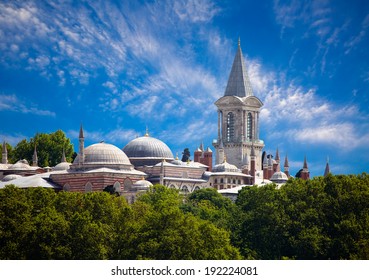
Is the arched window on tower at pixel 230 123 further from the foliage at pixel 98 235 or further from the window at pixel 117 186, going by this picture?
the foliage at pixel 98 235

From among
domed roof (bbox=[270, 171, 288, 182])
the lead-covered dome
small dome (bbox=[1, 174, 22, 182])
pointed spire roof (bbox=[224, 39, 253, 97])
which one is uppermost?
pointed spire roof (bbox=[224, 39, 253, 97])

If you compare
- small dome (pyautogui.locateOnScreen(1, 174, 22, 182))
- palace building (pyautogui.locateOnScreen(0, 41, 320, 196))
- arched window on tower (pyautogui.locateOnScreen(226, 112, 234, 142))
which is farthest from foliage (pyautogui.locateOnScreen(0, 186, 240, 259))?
arched window on tower (pyautogui.locateOnScreen(226, 112, 234, 142))

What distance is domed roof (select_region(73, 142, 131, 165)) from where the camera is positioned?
7212 centimetres

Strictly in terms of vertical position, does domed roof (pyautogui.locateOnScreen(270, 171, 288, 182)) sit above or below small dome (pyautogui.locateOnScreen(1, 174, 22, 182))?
above

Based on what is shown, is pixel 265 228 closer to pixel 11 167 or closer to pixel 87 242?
pixel 87 242

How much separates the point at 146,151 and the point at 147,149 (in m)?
0.23

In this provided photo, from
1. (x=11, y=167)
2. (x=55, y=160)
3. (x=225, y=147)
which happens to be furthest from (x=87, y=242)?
(x=225, y=147)

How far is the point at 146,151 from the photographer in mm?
80312

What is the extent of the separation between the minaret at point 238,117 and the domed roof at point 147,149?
1501 centimetres

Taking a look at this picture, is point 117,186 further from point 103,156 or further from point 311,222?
point 311,222

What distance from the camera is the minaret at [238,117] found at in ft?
316

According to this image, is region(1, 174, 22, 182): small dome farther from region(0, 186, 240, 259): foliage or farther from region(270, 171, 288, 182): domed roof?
region(0, 186, 240, 259): foliage

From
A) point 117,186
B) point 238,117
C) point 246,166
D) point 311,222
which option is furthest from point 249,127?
point 311,222
